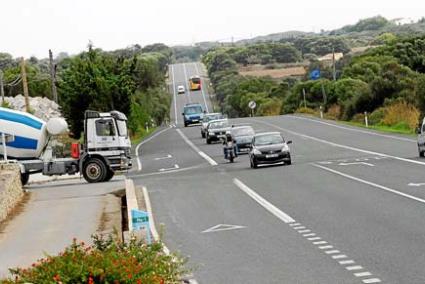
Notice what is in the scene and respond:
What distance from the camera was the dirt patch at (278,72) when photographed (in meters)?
153

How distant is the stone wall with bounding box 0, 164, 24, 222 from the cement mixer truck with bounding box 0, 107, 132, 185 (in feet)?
7.02

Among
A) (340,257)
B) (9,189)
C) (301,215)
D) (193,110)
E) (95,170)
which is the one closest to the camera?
(340,257)

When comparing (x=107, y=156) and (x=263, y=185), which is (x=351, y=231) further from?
(x=107, y=156)

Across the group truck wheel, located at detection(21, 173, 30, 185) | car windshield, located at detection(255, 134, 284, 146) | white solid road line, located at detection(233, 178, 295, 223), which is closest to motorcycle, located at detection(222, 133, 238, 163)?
car windshield, located at detection(255, 134, 284, 146)

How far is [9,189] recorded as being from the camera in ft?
89.0

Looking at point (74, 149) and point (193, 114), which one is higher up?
point (74, 149)

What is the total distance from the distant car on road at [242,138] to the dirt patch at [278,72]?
101636mm

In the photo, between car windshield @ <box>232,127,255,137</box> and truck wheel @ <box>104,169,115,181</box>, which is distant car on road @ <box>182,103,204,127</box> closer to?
car windshield @ <box>232,127,255,137</box>

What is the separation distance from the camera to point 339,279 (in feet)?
40.4

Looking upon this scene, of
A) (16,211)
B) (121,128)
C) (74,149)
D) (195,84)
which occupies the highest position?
(195,84)

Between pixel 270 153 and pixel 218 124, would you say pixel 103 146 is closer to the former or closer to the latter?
pixel 270 153

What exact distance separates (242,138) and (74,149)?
13.0 meters

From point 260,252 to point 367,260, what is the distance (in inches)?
91.7

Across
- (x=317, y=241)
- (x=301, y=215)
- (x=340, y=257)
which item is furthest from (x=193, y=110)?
(x=340, y=257)
